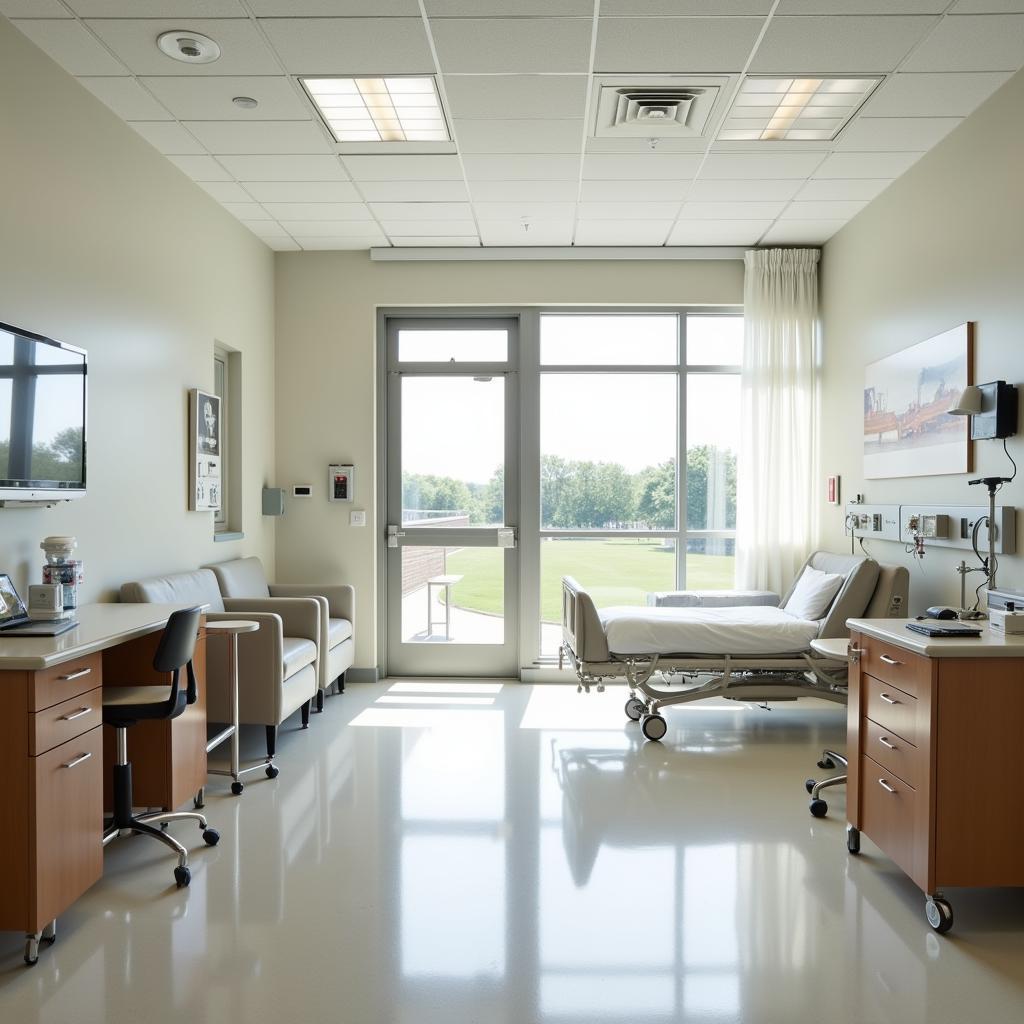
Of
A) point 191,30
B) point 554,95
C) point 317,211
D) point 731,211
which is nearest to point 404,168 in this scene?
point 317,211

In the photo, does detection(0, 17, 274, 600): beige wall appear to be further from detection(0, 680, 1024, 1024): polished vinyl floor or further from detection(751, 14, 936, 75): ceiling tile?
detection(751, 14, 936, 75): ceiling tile

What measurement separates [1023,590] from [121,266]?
4334 mm

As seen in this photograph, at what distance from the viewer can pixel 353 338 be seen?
6383mm

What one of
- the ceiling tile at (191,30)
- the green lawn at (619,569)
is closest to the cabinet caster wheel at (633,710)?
the green lawn at (619,569)

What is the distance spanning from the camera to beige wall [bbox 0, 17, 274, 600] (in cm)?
333

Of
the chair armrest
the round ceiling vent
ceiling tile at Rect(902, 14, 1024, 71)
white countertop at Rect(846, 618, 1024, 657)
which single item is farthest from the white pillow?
the round ceiling vent

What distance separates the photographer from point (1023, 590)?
357cm

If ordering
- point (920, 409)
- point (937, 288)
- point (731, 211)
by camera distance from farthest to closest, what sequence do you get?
point (731, 211)
point (920, 409)
point (937, 288)

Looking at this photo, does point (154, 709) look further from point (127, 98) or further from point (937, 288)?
point (937, 288)

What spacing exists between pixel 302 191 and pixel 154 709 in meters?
3.32

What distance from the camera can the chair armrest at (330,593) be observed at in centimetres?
588

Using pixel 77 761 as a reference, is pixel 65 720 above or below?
above

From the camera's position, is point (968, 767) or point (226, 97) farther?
point (226, 97)

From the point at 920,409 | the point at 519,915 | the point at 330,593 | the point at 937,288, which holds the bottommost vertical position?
the point at 519,915
